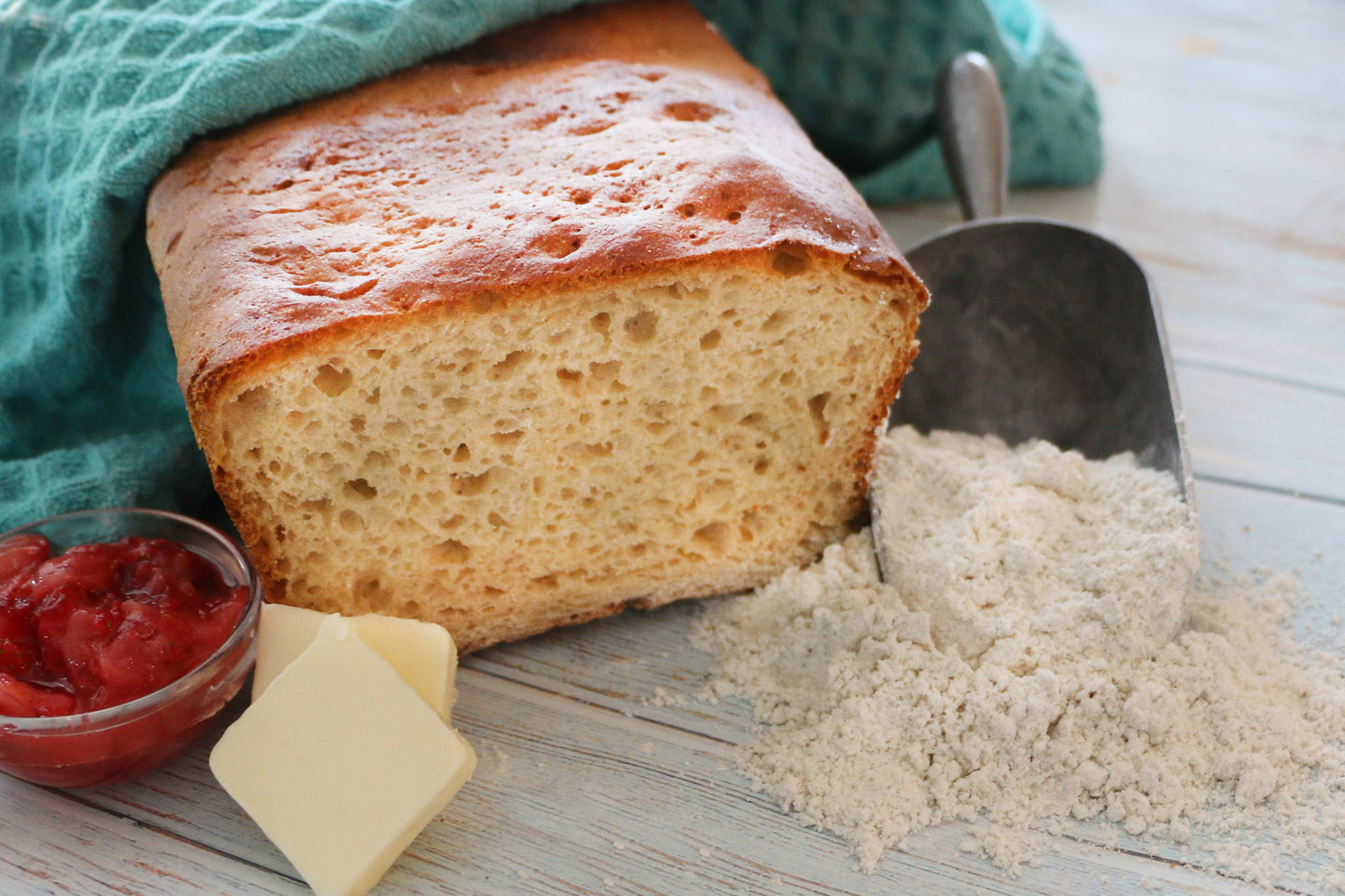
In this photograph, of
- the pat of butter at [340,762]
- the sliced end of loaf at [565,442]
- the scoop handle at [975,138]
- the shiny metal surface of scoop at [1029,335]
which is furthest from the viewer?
the scoop handle at [975,138]

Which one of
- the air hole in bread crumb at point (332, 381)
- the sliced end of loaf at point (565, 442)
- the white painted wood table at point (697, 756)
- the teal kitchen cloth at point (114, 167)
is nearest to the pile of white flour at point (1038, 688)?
the white painted wood table at point (697, 756)

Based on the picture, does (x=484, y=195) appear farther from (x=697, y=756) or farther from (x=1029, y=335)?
(x=1029, y=335)

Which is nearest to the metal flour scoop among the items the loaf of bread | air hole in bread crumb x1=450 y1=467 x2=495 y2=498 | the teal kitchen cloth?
the loaf of bread

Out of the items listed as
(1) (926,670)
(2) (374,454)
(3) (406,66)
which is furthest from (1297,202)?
(2) (374,454)

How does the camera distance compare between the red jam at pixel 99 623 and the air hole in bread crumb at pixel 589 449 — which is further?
the air hole in bread crumb at pixel 589 449

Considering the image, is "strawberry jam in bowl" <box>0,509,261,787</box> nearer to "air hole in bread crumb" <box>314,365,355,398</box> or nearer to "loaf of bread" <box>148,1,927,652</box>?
"loaf of bread" <box>148,1,927,652</box>

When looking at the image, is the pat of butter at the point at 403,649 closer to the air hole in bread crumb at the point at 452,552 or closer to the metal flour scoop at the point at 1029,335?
the air hole in bread crumb at the point at 452,552
